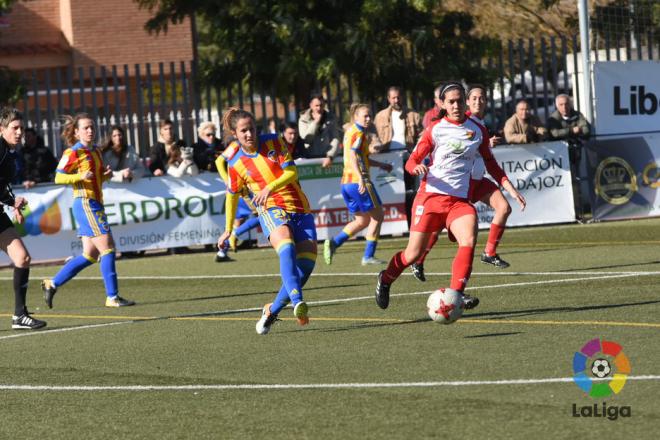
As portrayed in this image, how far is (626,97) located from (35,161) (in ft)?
30.7

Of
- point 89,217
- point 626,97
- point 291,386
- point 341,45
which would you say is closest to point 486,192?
point 89,217

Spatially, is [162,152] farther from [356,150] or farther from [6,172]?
[6,172]

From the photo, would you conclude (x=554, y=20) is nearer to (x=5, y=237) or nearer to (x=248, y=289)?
(x=248, y=289)

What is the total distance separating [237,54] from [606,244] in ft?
31.9

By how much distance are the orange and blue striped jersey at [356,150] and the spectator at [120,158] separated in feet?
→ 12.7

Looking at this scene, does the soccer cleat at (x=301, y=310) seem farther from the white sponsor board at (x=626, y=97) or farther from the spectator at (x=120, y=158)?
the white sponsor board at (x=626, y=97)

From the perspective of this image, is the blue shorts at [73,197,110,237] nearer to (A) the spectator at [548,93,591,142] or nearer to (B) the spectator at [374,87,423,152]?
(B) the spectator at [374,87,423,152]

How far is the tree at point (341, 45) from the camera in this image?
2317cm

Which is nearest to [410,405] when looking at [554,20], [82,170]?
[82,170]

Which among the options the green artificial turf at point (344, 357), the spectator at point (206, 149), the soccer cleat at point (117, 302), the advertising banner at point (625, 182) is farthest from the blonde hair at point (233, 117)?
the advertising banner at point (625, 182)

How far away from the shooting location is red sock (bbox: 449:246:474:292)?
9.68 m

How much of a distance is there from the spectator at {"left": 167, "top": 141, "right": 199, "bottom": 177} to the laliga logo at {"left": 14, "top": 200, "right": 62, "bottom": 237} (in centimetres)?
173

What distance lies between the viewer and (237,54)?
2403 cm

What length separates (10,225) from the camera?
1198 centimetres
